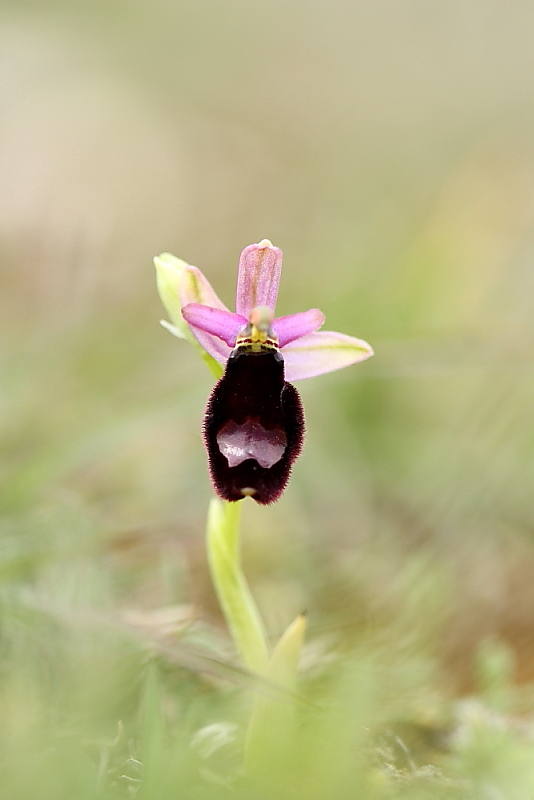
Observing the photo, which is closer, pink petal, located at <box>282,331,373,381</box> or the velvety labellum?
the velvety labellum

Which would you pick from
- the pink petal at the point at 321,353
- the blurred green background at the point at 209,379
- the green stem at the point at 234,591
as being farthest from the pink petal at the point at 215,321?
the blurred green background at the point at 209,379

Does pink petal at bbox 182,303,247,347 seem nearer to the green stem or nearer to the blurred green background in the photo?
the green stem

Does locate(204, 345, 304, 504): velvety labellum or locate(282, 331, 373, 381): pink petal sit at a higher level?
locate(282, 331, 373, 381): pink petal

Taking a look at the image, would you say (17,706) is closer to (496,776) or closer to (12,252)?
(496,776)

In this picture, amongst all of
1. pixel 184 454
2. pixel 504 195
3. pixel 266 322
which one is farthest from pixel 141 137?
pixel 266 322

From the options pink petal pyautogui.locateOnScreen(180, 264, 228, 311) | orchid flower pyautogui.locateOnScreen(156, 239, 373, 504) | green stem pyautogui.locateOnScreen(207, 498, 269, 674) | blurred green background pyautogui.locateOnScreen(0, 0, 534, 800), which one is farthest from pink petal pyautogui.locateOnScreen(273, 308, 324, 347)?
blurred green background pyautogui.locateOnScreen(0, 0, 534, 800)

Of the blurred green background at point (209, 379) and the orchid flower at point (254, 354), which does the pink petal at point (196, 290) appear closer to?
the orchid flower at point (254, 354)

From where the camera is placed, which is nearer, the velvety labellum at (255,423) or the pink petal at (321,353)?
the velvety labellum at (255,423)

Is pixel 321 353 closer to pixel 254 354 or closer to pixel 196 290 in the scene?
pixel 254 354
